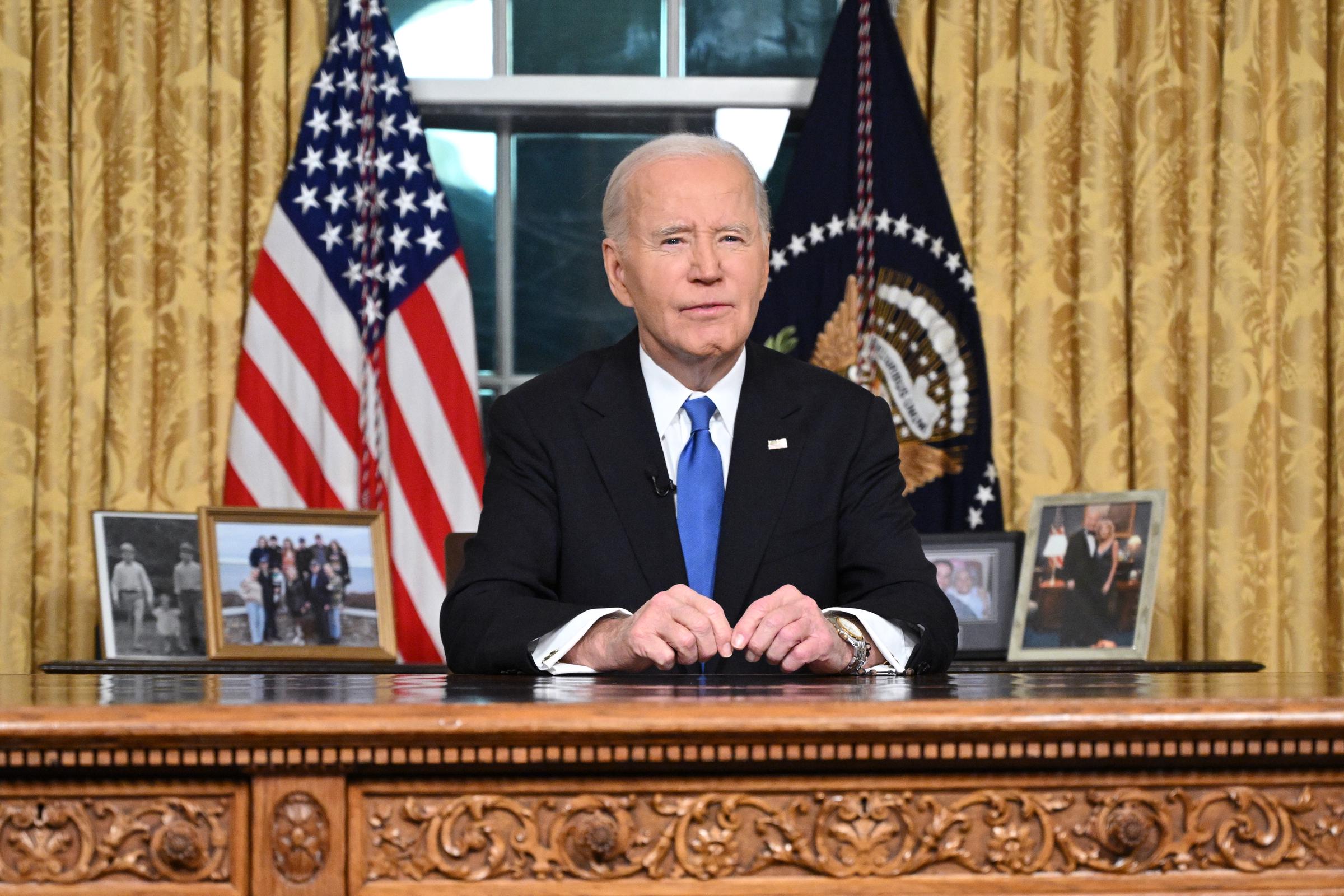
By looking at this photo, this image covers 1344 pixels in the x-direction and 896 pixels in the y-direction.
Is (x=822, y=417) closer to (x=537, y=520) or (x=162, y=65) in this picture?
(x=537, y=520)

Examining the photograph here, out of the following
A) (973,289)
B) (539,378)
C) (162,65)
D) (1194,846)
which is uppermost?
(162,65)

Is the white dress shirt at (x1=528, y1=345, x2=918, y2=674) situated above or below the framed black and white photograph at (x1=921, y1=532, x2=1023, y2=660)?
above

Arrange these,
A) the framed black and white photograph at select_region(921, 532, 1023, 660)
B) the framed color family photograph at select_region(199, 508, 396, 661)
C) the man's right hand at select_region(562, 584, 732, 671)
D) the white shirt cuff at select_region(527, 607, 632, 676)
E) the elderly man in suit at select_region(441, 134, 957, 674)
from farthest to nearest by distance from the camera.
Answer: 1. the framed black and white photograph at select_region(921, 532, 1023, 660)
2. the framed color family photograph at select_region(199, 508, 396, 661)
3. the elderly man in suit at select_region(441, 134, 957, 674)
4. the white shirt cuff at select_region(527, 607, 632, 676)
5. the man's right hand at select_region(562, 584, 732, 671)

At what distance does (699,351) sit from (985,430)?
53.1 inches

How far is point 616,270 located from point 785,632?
31.3 inches

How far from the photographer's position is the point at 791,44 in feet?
11.7

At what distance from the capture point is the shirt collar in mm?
2125

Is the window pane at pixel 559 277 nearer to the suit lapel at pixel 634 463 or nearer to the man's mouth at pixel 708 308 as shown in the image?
the suit lapel at pixel 634 463

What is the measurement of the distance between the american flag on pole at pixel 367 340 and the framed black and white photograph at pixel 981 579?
1031mm

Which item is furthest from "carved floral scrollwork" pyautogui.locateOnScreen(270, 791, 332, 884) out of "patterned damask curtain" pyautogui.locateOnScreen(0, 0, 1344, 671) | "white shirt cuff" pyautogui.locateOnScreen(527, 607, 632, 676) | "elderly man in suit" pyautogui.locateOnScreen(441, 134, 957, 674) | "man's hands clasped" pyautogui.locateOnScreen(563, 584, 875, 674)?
"patterned damask curtain" pyautogui.locateOnScreen(0, 0, 1344, 671)

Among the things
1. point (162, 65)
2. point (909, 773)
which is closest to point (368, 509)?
point (162, 65)

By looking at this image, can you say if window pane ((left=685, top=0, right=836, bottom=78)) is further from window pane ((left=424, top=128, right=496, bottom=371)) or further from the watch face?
the watch face

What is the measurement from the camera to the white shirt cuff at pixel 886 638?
1.78 m

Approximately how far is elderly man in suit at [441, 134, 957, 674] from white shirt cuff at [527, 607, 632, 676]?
85 mm
